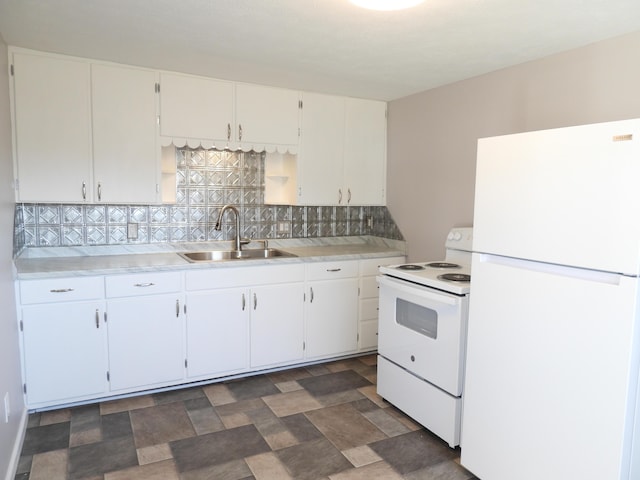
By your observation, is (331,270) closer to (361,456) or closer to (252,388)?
(252,388)

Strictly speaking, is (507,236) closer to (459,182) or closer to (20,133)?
(459,182)

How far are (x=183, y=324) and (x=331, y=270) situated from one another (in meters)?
1.16

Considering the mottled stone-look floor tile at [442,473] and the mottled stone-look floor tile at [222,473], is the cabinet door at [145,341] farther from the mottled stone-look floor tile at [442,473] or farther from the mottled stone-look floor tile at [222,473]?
the mottled stone-look floor tile at [442,473]

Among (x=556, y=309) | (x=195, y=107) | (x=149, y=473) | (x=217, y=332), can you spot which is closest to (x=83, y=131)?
(x=195, y=107)

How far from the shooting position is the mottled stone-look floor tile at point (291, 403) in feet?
9.52

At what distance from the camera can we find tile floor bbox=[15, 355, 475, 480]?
227 cm

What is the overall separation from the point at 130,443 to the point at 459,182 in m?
2.64

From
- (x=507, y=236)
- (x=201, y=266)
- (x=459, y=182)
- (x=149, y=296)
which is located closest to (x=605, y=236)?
(x=507, y=236)

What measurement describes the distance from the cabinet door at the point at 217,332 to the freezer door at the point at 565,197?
1779 millimetres

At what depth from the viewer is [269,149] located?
3.62m

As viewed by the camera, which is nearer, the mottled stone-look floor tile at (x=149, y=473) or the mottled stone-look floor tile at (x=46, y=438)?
the mottled stone-look floor tile at (x=149, y=473)

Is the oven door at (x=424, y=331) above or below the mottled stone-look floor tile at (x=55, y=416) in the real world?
above

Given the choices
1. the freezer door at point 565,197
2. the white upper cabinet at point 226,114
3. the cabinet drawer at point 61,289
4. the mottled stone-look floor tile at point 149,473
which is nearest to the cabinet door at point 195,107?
the white upper cabinet at point 226,114

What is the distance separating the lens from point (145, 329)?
2.97m
